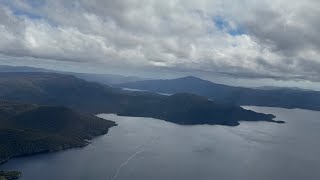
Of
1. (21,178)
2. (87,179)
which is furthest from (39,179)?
(87,179)

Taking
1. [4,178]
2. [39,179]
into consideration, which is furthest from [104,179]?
[4,178]

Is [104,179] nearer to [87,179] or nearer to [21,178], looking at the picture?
[87,179]

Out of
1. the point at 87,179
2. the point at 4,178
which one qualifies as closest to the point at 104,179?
the point at 87,179

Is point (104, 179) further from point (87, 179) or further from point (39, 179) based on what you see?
point (39, 179)

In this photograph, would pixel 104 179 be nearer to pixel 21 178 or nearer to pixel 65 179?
pixel 65 179

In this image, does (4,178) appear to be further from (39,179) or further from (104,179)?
(104,179)
